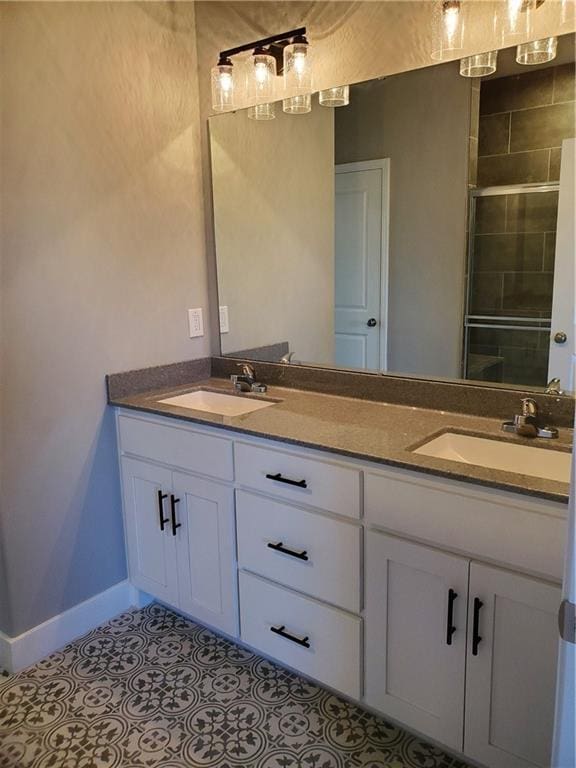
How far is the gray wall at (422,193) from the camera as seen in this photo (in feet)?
6.16

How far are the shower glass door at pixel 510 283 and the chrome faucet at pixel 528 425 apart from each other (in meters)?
0.11

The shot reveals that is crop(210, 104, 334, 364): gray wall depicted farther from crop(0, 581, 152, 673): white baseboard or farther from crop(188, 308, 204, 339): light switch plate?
crop(0, 581, 152, 673): white baseboard

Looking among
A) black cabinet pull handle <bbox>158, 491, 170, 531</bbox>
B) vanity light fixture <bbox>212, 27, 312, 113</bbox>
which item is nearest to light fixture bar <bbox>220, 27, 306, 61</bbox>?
vanity light fixture <bbox>212, 27, 312, 113</bbox>

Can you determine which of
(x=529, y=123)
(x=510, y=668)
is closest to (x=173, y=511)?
(x=510, y=668)

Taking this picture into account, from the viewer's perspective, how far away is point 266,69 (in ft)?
7.15

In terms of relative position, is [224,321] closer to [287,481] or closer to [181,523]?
[181,523]

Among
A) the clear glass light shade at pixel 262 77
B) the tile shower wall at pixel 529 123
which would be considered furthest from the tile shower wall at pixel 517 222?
the clear glass light shade at pixel 262 77

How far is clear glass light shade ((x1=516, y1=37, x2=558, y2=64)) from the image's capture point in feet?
5.33

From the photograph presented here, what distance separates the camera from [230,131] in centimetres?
243

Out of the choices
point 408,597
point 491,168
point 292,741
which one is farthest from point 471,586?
point 491,168

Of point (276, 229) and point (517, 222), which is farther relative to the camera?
point (276, 229)

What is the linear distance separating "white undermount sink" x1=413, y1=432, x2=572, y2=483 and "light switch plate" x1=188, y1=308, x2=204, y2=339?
4.05ft

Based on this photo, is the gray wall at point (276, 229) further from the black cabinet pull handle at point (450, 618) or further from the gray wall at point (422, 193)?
the black cabinet pull handle at point (450, 618)

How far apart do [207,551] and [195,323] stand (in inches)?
39.0
